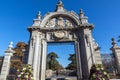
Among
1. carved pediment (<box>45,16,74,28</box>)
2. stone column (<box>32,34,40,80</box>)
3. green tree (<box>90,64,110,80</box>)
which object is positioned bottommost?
green tree (<box>90,64,110,80</box>)

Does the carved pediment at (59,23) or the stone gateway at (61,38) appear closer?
the stone gateway at (61,38)

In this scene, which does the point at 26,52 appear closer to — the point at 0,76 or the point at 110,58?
the point at 0,76

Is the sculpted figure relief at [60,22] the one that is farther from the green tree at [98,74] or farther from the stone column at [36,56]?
the green tree at [98,74]

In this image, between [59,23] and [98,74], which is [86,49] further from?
[59,23]

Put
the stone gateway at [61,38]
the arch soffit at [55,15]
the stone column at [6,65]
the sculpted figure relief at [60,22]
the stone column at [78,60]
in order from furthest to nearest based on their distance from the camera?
the sculpted figure relief at [60,22] → the arch soffit at [55,15] → the stone gateway at [61,38] → the stone column at [78,60] → the stone column at [6,65]

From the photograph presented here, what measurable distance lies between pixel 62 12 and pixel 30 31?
443 cm

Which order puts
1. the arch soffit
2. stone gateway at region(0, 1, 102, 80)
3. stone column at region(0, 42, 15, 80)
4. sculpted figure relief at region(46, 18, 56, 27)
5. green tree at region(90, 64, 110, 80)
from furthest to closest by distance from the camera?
sculpted figure relief at region(46, 18, 56, 27) < the arch soffit < stone gateway at region(0, 1, 102, 80) < stone column at region(0, 42, 15, 80) < green tree at region(90, 64, 110, 80)

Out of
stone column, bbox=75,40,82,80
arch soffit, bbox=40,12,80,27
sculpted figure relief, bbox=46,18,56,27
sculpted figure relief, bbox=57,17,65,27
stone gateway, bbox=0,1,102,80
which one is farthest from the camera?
sculpted figure relief, bbox=46,18,56,27

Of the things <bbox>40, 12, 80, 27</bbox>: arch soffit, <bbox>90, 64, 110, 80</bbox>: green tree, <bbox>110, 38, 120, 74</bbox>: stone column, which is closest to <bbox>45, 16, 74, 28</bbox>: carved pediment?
<bbox>40, 12, 80, 27</bbox>: arch soffit

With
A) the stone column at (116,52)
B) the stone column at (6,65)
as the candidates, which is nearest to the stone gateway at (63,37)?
the stone column at (116,52)

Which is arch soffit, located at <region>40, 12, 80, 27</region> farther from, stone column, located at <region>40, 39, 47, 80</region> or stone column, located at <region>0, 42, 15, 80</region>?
stone column, located at <region>0, 42, 15, 80</region>

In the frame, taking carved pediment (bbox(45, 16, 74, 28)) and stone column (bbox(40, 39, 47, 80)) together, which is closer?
stone column (bbox(40, 39, 47, 80))

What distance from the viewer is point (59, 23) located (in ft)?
45.5

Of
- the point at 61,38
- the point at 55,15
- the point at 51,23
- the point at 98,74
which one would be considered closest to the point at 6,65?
the point at 61,38
